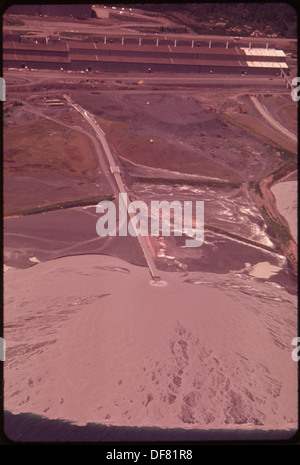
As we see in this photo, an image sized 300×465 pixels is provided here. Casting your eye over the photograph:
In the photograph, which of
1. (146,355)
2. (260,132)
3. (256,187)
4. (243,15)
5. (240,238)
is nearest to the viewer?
(146,355)

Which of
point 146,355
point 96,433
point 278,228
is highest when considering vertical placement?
point 278,228

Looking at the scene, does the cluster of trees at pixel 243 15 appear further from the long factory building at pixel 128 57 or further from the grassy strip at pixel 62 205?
the grassy strip at pixel 62 205

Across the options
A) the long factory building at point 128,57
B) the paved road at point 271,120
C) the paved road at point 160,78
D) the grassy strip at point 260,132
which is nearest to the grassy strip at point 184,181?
the grassy strip at point 260,132

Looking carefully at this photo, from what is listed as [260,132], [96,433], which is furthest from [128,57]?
[96,433]

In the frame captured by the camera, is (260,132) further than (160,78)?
No

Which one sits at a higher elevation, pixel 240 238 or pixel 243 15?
pixel 243 15

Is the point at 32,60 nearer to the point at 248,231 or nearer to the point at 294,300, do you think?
the point at 248,231

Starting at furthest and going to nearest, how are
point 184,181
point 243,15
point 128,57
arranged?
point 243,15 < point 128,57 < point 184,181

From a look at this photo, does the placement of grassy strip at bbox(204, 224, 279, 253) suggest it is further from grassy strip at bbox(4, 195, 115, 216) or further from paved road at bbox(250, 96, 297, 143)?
paved road at bbox(250, 96, 297, 143)

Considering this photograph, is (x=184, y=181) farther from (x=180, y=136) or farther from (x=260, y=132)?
(x=260, y=132)
